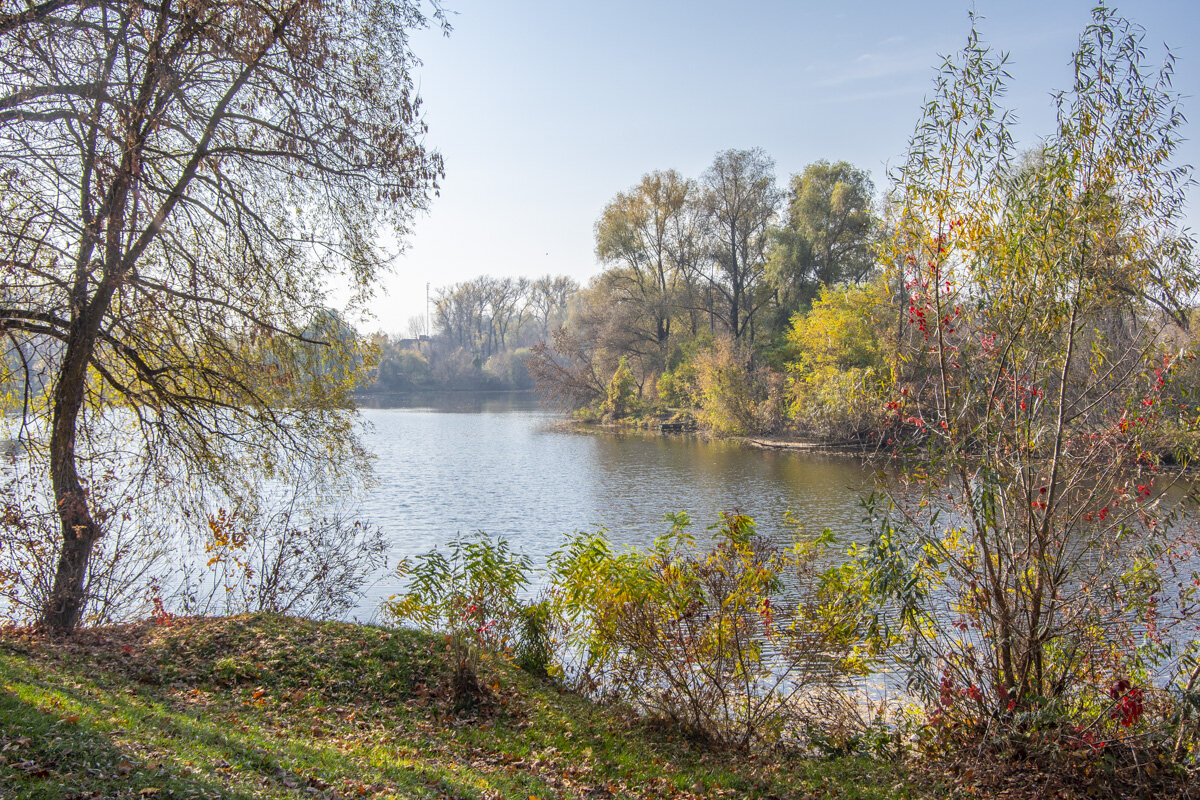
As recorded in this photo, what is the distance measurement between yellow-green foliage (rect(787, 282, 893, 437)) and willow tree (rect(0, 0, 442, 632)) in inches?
949

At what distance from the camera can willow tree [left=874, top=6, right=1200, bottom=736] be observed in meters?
5.36

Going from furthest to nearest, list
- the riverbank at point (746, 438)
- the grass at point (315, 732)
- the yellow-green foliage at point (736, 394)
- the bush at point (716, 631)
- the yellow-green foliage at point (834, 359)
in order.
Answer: the yellow-green foliage at point (736, 394), the riverbank at point (746, 438), the yellow-green foliage at point (834, 359), the bush at point (716, 631), the grass at point (315, 732)

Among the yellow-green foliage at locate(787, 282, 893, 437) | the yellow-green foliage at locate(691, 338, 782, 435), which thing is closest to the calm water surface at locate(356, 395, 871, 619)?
the yellow-green foliage at locate(691, 338, 782, 435)

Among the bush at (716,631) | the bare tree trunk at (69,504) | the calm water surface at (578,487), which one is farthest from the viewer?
the calm water surface at (578,487)

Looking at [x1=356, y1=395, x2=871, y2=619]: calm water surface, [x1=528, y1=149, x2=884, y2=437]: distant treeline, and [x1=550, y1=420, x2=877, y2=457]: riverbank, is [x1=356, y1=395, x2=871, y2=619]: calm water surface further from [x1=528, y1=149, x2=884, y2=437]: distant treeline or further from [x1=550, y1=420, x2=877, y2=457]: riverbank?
[x1=528, y1=149, x2=884, y2=437]: distant treeline

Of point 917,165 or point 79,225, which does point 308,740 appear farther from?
point 917,165

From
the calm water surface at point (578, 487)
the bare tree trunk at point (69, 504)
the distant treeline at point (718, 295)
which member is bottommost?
the calm water surface at point (578, 487)

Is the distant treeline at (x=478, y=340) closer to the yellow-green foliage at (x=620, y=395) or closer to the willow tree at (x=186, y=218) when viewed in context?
the yellow-green foliage at (x=620, y=395)

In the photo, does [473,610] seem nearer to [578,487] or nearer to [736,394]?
[578,487]

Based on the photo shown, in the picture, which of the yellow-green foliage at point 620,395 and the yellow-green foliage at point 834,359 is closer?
the yellow-green foliage at point 834,359

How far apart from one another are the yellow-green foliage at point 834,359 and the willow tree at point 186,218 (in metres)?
24.1

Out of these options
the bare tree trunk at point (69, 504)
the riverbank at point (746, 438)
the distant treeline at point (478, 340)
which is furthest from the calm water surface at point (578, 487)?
the distant treeline at point (478, 340)

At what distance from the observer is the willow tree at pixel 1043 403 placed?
5.36 m

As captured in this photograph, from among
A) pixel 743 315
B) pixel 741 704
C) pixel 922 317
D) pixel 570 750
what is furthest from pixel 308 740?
pixel 743 315
